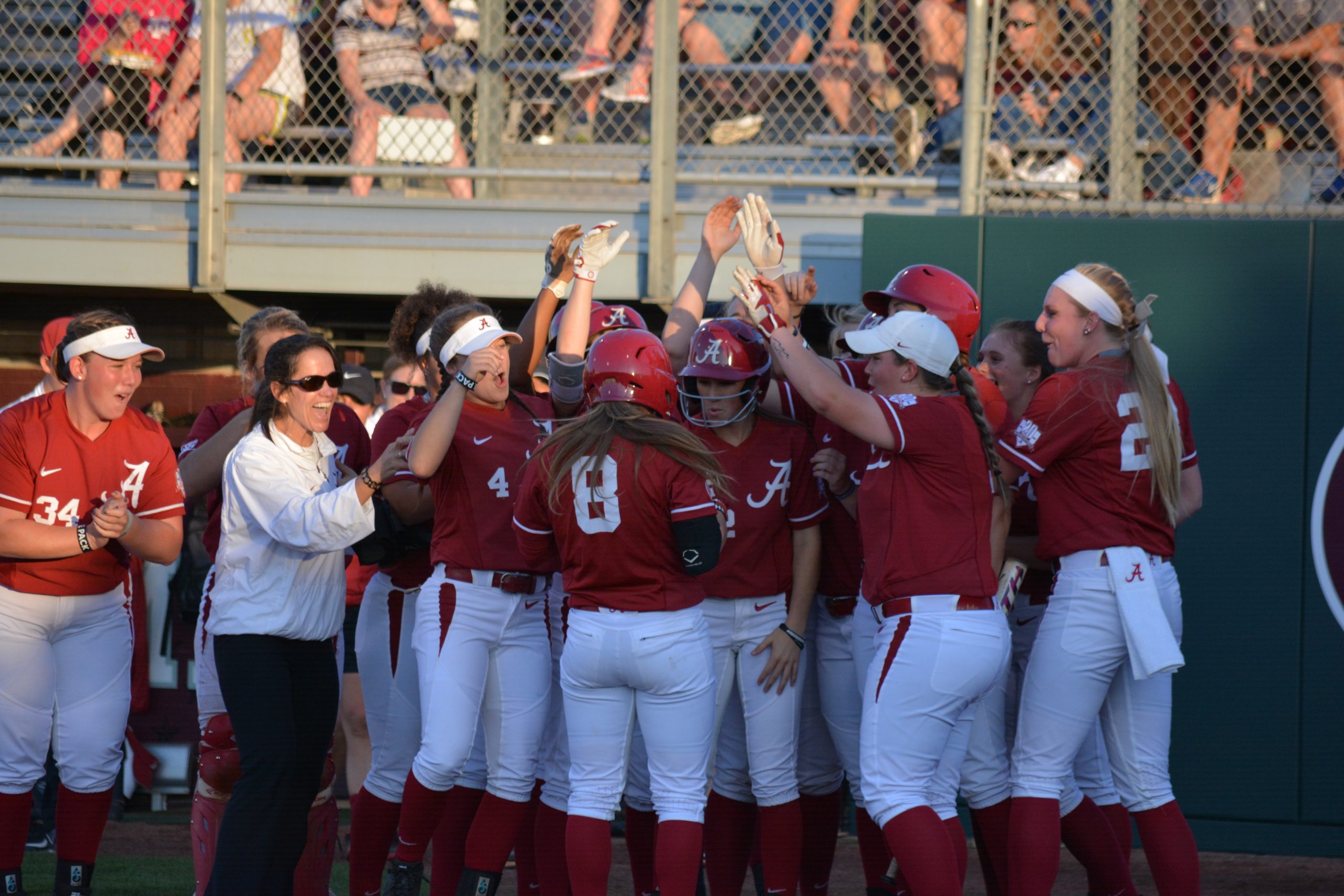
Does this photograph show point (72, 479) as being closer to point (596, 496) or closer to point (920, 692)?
point (596, 496)

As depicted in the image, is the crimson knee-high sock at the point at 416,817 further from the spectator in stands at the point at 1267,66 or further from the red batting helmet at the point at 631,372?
the spectator in stands at the point at 1267,66

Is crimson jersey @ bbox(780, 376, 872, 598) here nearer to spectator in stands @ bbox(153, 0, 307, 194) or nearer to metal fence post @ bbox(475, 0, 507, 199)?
metal fence post @ bbox(475, 0, 507, 199)

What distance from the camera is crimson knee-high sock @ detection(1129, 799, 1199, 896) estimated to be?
147 inches

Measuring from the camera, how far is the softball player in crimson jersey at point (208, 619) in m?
3.94

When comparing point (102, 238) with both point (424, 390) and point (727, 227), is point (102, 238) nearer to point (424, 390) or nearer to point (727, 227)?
point (424, 390)

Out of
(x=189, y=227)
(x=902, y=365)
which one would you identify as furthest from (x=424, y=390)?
(x=902, y=365)

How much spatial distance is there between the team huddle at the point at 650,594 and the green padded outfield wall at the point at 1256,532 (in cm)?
138

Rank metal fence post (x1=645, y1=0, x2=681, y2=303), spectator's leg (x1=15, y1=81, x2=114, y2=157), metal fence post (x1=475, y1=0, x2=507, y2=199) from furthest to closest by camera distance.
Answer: spectator's leg (x1=15, y1=81, x2=114, y2=157)
metal fence post (x1=475, y1=0, x2=507, y2=199)
metal fence post (x1=645, y1=0, x2=681, y2=303)

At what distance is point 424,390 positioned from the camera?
6.24 metres

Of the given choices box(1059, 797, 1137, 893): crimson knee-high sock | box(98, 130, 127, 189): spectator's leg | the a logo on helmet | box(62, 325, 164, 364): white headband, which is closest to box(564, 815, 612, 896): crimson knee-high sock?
the a logo on helmet

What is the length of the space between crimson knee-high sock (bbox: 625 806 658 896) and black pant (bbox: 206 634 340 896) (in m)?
1.02

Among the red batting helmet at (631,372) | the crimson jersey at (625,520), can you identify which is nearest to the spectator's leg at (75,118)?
the red batting helmet at (631,372)

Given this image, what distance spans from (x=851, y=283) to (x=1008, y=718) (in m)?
2.68

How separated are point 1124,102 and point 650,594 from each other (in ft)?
12.6
